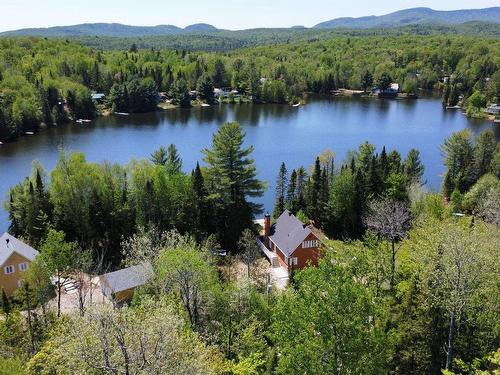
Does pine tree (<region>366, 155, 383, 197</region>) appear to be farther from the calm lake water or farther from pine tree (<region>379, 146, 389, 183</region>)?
the calm lake water

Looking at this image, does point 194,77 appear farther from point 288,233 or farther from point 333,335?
point 333,335

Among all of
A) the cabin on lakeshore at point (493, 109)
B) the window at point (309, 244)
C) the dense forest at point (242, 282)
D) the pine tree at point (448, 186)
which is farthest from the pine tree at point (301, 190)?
the cabin on lakeshore at point (493, 109)

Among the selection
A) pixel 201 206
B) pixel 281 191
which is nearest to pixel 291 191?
pixel 281 191

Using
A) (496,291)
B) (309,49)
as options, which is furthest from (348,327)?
(309,49)

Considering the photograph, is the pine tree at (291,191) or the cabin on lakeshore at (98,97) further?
the cabin on lakeshore at (98,97)

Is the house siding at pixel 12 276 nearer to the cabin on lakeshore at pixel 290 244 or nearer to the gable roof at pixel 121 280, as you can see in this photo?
the gable roof at pixel 121 280

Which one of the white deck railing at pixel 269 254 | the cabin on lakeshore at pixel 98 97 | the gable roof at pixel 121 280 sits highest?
the cabin on lakeshore at pixel 98 97

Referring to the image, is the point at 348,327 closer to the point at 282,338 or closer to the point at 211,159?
the point at 282,338

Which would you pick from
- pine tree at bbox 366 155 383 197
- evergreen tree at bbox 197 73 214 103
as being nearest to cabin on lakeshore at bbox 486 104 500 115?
evergreen tree at bbox 197 73 214 103
